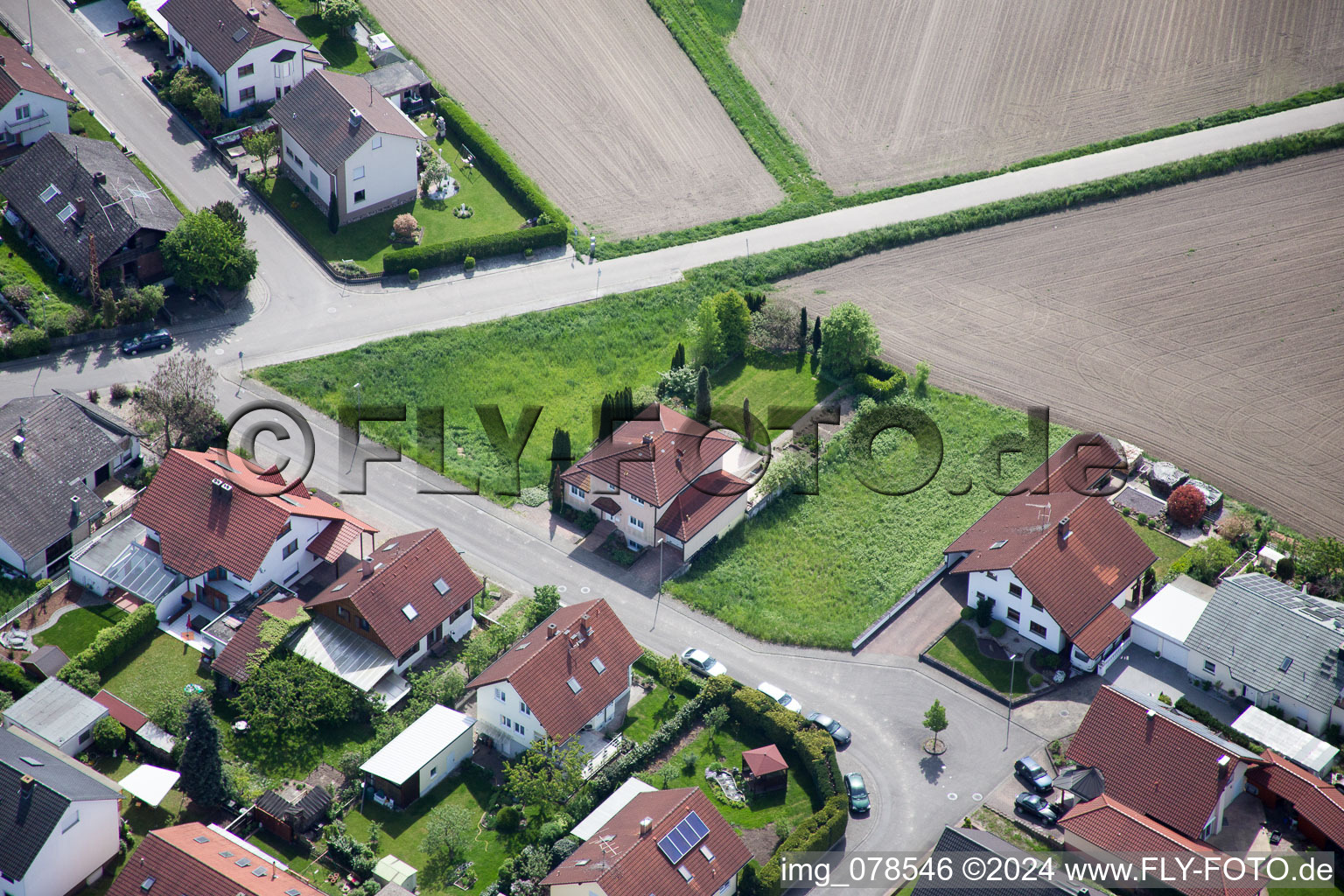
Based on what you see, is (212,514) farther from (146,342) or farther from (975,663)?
(975,663)

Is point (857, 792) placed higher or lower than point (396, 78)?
lower

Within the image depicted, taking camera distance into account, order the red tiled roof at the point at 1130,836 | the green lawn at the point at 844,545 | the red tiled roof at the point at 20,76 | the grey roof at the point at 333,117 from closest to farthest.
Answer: the red tiled roof at the point at 1130,836 → the green lawn at the point at 844,545 → the red tiled roof at the point at 20,76 → the grey roof at the point at 333,117

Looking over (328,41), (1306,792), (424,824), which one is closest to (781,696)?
(424,824)

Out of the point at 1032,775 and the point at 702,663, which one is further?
the point at 702,663

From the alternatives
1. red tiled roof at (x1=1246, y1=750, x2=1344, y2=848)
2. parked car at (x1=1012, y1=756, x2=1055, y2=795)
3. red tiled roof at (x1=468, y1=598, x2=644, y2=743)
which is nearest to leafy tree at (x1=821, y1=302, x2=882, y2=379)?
red tiled roof at (x1=468, y1=598, x2=644, y2=743)

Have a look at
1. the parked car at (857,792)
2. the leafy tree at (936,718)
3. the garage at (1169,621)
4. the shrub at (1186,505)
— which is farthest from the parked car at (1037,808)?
the shrub at (1186,505)

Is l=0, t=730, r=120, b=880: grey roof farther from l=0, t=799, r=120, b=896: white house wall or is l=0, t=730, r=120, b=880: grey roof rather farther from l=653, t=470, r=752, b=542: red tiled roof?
l=653, t=470, r=752, b=542: red tiled roof

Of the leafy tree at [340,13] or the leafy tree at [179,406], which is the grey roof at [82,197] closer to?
the leafy tree at [179,406]
